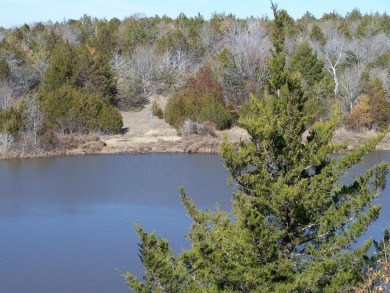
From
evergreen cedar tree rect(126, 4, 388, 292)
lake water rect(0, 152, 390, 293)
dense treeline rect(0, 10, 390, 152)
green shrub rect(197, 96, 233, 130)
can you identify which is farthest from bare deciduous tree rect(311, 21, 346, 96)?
evergreen cedar tree rect(126, 4, 388, 292)

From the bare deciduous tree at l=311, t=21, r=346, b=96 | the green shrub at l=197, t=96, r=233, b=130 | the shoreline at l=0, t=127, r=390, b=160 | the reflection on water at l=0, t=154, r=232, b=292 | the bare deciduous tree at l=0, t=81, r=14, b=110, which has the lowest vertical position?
the reflection on water at l=0, t=154, r=232, b=292

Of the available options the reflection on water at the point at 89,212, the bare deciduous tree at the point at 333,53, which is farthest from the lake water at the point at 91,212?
the bare deciduous tree at the point at 333,53

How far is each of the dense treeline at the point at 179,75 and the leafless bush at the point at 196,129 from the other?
63 centimetres

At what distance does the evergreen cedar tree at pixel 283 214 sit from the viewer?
960 centimetres

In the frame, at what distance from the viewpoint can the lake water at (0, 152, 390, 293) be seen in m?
19.3

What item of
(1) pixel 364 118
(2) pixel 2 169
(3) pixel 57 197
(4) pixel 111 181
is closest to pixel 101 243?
(3) pixel 57 197

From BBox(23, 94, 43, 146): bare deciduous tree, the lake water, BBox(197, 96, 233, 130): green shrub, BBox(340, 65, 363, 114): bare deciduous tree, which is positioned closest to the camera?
the lake water

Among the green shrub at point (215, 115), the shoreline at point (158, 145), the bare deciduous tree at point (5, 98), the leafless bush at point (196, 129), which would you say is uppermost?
the bare deciduous tree at point (5, 98)

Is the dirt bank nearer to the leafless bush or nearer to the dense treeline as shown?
the leafless bush

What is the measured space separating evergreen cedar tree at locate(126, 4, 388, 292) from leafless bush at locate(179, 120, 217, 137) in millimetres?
34354

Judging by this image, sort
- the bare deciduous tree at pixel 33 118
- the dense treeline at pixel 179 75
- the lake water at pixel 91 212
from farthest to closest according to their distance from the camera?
the dense treeline at pixel 179 75, the bare deciduous tree at pixel 33 118, the lake water at pixel 91 212

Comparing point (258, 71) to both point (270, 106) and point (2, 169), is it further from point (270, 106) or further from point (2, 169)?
point (270, 106)

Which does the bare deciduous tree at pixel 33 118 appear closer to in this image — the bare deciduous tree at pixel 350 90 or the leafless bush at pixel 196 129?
the leafless bush at pixel 196 129

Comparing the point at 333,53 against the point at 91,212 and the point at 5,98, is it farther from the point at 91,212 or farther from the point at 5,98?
the point at 91,212
